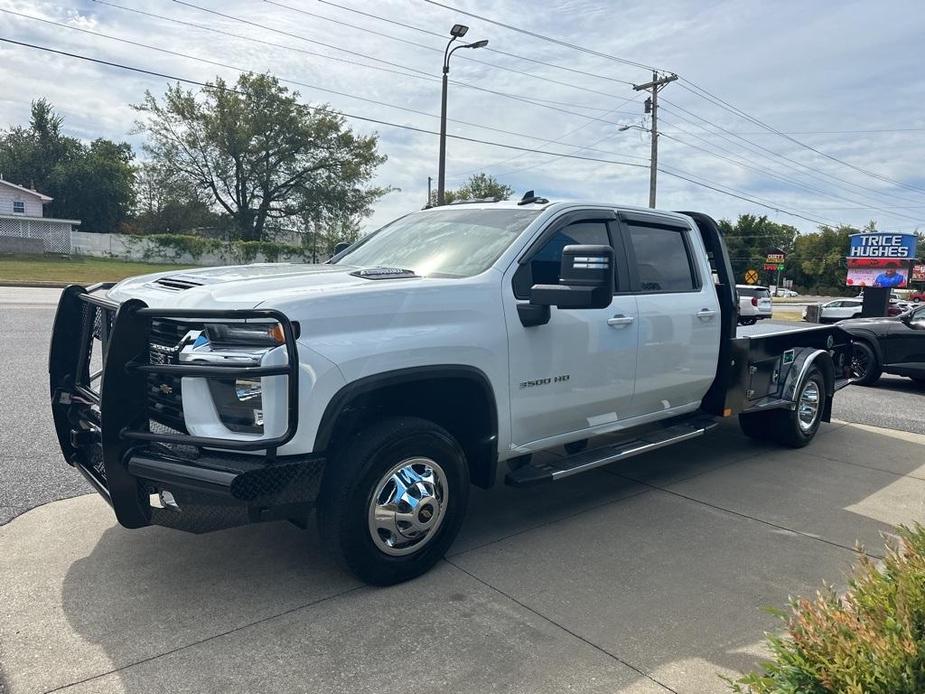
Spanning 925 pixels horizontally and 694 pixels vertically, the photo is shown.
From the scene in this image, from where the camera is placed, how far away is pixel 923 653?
1854 mm

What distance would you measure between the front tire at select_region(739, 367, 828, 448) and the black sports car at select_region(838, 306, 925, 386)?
4085 millimetres

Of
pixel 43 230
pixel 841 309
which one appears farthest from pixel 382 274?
pixel 43 230

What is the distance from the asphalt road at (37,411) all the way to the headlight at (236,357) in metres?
2.27

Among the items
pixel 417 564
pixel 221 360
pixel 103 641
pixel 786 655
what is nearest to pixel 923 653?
pixel 786 655

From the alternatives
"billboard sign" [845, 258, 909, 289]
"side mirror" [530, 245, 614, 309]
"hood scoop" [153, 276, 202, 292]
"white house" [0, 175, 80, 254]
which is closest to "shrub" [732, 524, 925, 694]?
"side mirror" [530, 245, 614, 309]

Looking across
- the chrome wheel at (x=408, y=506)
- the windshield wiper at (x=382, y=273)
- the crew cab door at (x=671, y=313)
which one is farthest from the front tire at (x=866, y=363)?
the chrome wheel at (x=408, y=506)

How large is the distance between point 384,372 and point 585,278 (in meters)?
1.11

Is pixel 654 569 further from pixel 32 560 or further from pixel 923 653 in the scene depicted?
pixel 32 560

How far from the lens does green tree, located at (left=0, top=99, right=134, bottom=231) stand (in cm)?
6278

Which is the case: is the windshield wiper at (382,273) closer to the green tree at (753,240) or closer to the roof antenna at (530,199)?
the roof antenna at (530,199)

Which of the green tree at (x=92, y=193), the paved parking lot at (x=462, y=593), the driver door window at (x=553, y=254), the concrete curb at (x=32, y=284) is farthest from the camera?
the green tree at (x=92, y=193)

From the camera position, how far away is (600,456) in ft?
15.0

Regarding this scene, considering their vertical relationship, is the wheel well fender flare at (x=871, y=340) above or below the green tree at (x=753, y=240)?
below

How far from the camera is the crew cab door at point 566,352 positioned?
4.02 m
